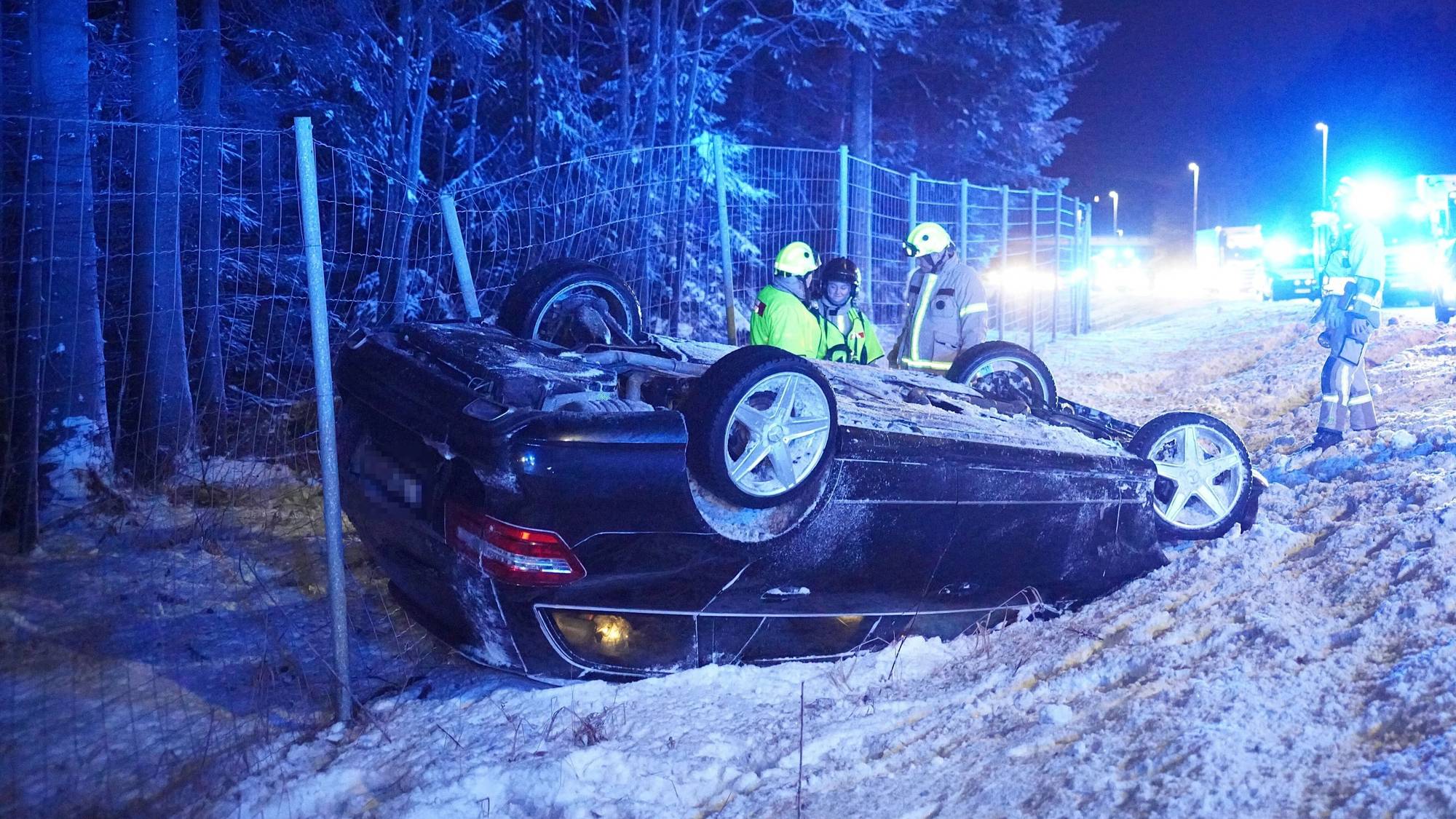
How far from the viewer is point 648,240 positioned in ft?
27.3

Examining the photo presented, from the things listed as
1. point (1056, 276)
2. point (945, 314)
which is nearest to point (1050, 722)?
point (945, 314)

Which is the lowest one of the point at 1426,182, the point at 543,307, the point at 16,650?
the point at 16,650

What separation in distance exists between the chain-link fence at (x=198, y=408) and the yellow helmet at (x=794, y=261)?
1.57 metres

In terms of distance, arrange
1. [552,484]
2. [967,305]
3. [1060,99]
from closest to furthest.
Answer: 1. [552,484]
2. [967,305]
3. [1060,99]

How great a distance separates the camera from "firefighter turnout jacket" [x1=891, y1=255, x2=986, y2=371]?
283 inches

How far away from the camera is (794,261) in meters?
6.29

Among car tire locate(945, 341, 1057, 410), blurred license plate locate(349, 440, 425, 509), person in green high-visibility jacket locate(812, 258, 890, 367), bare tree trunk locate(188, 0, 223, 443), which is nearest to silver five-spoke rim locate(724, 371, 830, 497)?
blurred license plate locate(349, 440, 425, 509)

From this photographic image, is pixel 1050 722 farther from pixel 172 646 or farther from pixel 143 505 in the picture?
pixel 143 505

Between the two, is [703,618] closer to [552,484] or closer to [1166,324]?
[552,484]

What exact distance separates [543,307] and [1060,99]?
907 inches

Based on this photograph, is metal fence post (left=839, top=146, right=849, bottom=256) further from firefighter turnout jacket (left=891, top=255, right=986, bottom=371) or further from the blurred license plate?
the blurred license plate

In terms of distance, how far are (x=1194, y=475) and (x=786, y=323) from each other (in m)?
2.25

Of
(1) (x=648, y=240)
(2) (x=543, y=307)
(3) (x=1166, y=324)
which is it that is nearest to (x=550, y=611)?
(2) (x=543, y=307)

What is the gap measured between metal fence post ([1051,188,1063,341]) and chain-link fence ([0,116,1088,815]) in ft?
20.5
